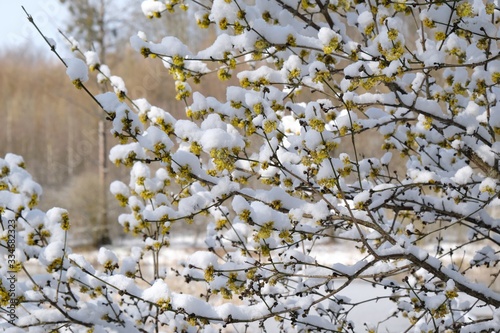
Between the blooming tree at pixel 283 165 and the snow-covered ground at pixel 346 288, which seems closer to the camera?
the blooming tree at pixel 283 165

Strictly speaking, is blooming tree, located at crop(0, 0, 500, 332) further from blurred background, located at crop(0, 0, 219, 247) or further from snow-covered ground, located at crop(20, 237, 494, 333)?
blurred background, located at crop(0, 0, 219, 247)

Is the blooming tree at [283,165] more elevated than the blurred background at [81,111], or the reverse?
the blurred background at [81,111]

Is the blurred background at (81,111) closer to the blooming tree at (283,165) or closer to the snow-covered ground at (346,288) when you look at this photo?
the snow-covered ground at (346,288)

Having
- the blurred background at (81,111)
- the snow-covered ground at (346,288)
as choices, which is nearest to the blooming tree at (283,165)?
the snow-covered ground at (346,288)

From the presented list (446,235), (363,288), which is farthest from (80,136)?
(363,288)

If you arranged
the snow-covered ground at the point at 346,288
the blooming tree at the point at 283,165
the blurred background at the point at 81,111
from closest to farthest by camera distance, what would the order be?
the blooming tree at the point at 283,165 → the snow-covered ground at the point at 346,288 → the blurred background at the point at 81,111

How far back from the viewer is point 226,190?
210 centimetres

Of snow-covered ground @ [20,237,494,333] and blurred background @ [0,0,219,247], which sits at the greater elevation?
blurred background @ [0,0,219,247]

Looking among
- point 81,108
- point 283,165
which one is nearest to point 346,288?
point 283,165

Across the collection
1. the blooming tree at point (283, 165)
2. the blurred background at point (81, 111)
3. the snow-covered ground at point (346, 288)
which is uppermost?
the blurred background at point (81, 111)

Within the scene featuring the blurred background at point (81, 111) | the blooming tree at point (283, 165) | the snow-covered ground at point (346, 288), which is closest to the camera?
the blooming tree at point (283, 165)

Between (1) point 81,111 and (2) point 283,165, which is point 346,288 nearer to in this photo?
(2) point 283,165

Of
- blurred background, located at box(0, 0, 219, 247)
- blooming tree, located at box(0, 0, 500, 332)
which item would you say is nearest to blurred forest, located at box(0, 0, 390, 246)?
blurred background, located at box(0, 0, 219, 247)

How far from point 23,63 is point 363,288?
1040 inches
